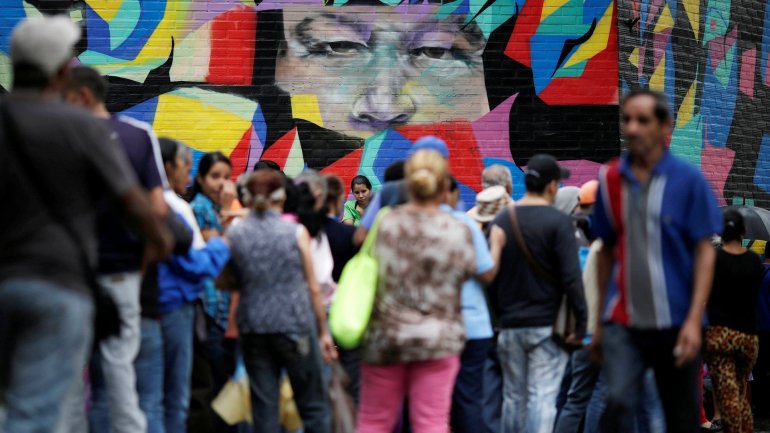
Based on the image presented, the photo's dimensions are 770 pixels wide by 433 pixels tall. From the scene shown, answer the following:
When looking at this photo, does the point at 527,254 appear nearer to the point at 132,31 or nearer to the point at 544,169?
the point at 544,169

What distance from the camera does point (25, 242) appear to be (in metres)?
4.34

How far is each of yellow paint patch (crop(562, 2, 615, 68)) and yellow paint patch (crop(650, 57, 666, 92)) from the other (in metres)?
0.79

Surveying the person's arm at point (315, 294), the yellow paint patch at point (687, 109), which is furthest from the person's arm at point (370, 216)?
the yellow paint patch at point (687, 109)

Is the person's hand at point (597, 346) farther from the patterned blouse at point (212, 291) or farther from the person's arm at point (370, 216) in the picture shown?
the patterned blouse at point (212, 291)

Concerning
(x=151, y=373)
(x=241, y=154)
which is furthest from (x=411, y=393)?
(x=241, y=154)

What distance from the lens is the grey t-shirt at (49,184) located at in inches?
171

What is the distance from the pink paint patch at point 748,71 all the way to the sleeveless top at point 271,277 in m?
9.55

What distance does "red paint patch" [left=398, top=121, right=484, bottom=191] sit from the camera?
13172mm

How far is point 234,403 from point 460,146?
621 centimetres

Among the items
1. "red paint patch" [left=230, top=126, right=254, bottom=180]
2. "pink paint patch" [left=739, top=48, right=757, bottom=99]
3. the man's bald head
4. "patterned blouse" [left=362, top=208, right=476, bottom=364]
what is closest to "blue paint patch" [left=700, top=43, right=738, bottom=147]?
"pink paint patch" [left=739, top=48, right=757, bottom=99]

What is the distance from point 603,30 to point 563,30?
448 millimetres

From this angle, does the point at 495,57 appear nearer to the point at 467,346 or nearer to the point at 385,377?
the point at 467,346

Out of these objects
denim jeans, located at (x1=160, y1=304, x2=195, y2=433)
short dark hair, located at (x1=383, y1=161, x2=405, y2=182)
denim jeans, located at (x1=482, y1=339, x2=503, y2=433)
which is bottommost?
denim jeans, located at (x1=482, y1=339, x2=503, y2=433)

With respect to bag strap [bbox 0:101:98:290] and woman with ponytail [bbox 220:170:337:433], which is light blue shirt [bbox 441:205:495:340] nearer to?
woman with ponytail [bbox 220:170:337:433]
